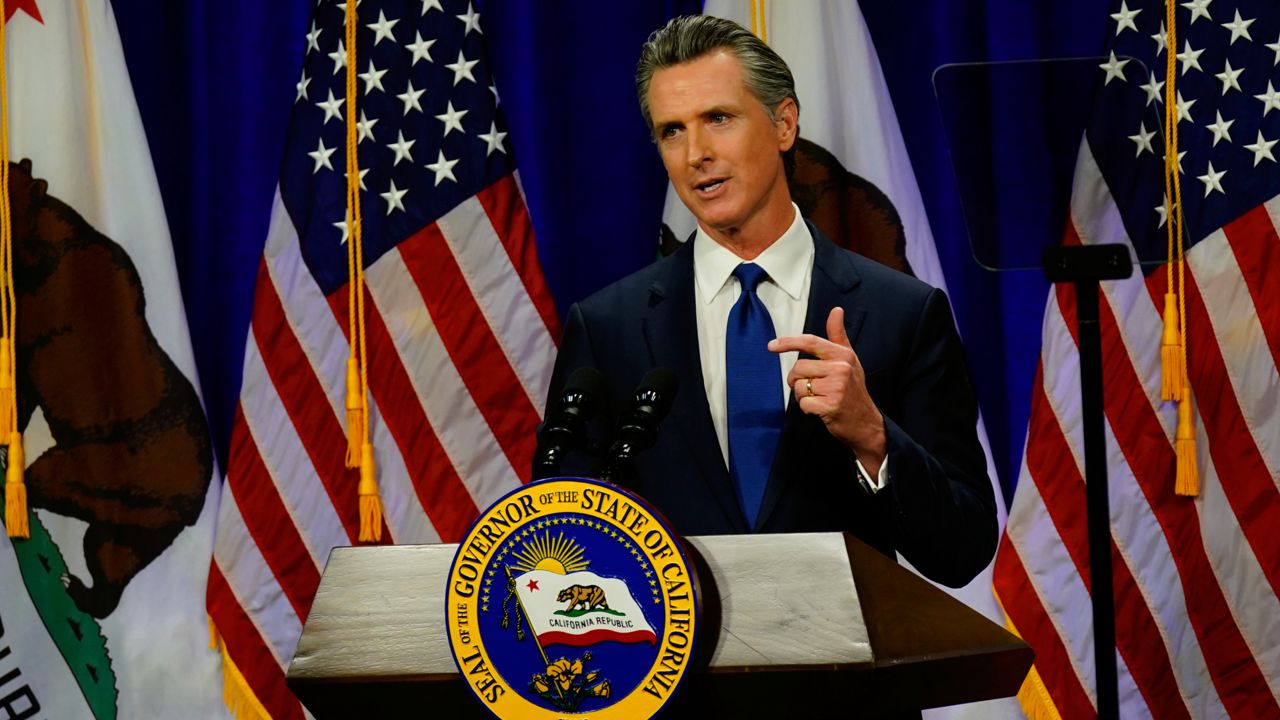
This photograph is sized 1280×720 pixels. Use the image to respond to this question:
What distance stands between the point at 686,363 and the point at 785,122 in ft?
1.62

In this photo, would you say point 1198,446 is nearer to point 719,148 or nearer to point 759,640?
point 719,148

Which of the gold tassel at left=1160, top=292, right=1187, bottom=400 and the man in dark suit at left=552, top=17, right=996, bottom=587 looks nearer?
the man in dark suit at left=552, top=17, right=996, bottom=587

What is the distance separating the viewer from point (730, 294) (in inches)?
80.2

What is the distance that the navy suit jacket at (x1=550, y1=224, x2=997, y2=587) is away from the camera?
1730mm

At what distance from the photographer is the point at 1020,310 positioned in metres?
3.30

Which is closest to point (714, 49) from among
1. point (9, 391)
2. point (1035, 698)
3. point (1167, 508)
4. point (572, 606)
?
point (572, 606)

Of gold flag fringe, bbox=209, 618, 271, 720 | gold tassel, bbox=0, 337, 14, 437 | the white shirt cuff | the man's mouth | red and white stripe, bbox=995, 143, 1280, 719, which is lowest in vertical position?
gold flag fringe, bbox=209, 618, 271, 720

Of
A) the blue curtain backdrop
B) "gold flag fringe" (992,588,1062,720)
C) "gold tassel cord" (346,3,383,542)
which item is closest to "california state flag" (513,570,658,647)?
"gold tassel cord" (346,3,383,542)

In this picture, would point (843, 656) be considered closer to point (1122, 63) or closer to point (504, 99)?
point (1122, 63)

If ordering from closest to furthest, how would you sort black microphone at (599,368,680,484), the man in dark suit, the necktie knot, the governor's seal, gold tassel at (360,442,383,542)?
the governor's seal, black microphone at (599,368,680,484), the man in dark suit, the necktie knot, gold tassel at (360,442,383,542)

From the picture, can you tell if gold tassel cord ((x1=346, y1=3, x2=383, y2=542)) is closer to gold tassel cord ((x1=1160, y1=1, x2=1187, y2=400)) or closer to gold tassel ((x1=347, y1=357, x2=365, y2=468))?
gold tassel ((x1=347, y1=357, x2=365, y2=468))

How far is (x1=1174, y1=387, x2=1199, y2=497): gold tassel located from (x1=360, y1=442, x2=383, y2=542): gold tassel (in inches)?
70.3

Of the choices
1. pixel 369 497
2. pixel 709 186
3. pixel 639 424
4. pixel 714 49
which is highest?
pixel 714 49

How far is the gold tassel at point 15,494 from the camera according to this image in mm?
3018
